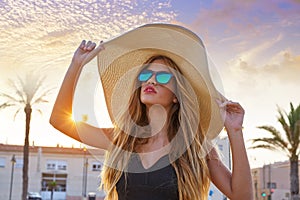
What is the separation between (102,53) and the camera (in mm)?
2426

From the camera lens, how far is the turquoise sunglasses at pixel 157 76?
2152 millimetres

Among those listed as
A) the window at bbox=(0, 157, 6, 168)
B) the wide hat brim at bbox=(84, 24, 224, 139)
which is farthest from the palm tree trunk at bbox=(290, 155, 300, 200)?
the window at bbox=(0, 157, 6, 168)

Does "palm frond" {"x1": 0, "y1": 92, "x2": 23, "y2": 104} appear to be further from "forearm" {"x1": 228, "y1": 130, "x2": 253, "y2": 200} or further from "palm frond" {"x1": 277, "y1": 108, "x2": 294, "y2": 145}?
"forearm" {"x1": 228, "y1": 130, "x2": 253, "y2": 200}

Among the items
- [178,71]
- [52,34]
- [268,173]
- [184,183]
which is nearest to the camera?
[184,183]

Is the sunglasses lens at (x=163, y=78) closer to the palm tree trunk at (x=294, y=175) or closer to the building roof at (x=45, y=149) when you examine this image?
the palm tree trunk at (x=294, y=175)

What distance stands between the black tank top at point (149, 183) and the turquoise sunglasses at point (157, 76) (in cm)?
34

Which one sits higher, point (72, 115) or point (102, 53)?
point (102, 53)

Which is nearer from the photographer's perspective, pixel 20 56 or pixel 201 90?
pixel 201 90

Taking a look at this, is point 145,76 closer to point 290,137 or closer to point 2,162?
point 290,137

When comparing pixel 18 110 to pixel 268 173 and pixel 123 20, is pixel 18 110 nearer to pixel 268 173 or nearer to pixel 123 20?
pixel 123 20

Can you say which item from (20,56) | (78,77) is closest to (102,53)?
(78,77)

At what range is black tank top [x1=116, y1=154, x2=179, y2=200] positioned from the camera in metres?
1.99

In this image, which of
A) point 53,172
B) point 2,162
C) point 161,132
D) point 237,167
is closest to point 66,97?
point 161,132

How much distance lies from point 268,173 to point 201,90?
50271mm
